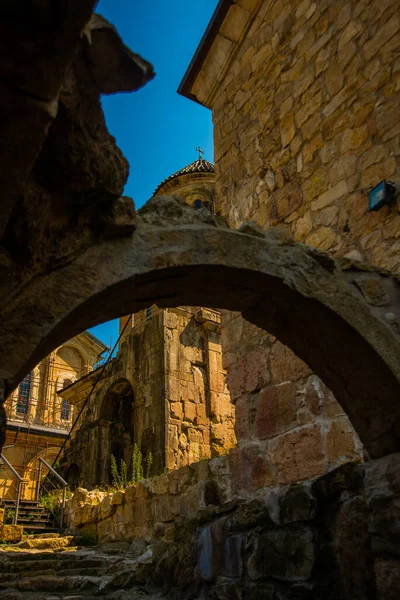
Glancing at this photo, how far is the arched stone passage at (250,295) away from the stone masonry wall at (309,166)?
95cm

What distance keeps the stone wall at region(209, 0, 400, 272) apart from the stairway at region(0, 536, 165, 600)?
279 centimetres

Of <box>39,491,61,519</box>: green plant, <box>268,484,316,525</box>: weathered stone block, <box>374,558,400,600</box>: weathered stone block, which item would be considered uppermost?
<box>39,491,61,519</box>: green plant

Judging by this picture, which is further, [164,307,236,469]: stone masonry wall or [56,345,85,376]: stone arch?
[56,345,85,376]: stone arch

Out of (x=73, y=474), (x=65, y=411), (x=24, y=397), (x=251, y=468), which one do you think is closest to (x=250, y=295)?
(x=251, y=468)

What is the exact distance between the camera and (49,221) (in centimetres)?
171

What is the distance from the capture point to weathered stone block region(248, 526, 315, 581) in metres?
2.53

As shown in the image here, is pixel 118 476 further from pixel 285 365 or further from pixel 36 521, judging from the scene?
pixel 285 365

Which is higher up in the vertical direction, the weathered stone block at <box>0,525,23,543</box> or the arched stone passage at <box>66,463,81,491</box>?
the arched stone passage at <box>66,463,81,491</box>

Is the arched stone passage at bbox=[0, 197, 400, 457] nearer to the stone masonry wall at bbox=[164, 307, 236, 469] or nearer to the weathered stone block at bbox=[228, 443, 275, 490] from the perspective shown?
the weathered stone block at bbox=[228, 443, 275, 490]

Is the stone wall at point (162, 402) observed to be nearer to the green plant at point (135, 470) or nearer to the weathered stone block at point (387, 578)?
the green plant at point (135, 470)

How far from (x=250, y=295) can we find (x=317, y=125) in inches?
95.5

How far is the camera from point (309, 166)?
4.23m

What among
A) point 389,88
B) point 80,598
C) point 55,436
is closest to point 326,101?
point 389,88

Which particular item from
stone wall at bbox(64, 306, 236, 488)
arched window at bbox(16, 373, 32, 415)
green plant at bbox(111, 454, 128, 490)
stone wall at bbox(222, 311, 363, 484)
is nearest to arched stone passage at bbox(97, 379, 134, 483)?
stone wall at bbox(64, 306, 236, 488)
